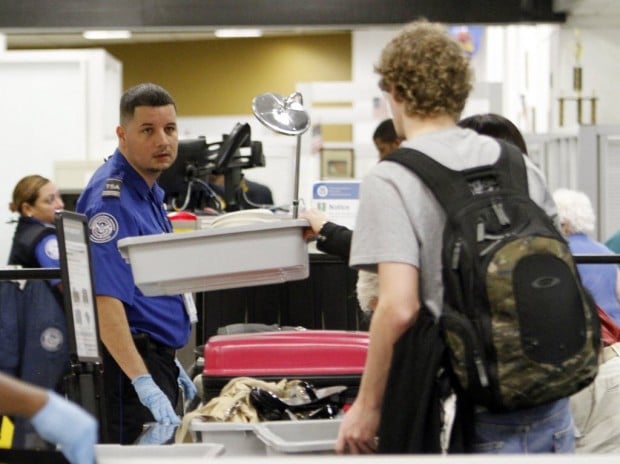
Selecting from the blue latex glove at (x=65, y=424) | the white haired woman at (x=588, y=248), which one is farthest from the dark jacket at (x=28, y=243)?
the blue latex glove at (x=65, y=424)

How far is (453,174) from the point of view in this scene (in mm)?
2238

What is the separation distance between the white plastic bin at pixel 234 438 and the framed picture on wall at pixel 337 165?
12152mm

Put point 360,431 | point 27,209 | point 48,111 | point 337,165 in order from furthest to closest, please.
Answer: point 337,165
point 48,111
point 27,209
point 360,431

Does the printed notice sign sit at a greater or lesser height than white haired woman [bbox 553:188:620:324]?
greater

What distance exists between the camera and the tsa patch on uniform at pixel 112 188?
135 inches

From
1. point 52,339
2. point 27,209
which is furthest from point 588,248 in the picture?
point 27,209

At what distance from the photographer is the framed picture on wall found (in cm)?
1487

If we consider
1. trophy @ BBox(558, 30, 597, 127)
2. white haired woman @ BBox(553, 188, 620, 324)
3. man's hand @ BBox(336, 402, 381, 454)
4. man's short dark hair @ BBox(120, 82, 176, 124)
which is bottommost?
man's hand @ BBox(336, 402, 381, 454)

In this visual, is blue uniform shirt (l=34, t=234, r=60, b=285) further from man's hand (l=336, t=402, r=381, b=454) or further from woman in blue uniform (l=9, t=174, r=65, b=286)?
man's hand (l=336, t=402, r=381, b=454)

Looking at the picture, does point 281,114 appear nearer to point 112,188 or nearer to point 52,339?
point 112,188

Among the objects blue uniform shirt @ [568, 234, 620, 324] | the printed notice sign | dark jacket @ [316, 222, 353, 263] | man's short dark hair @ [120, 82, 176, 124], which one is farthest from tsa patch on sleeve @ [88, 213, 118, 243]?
the printed notice sign

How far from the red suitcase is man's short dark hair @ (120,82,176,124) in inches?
33.3

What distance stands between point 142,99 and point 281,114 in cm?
71

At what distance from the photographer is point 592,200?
9.17 meters
